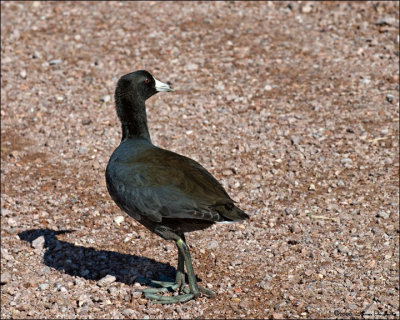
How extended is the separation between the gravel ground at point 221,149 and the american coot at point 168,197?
1.06ft

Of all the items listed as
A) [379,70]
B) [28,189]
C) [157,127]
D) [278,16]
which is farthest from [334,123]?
[28,189]

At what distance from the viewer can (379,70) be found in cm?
1056

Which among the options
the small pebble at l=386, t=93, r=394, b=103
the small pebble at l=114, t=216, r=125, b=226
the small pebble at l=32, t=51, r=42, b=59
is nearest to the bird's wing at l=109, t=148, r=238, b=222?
the small pebble at l=114, t=216, r=125, b=226

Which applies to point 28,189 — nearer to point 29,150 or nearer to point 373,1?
point 29,150

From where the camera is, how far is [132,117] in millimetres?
6973

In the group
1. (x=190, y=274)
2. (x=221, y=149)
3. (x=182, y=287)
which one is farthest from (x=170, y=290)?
(x=221, y=149)

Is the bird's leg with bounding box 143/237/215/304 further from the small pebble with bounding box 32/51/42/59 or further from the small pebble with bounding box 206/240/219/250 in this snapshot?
the small pebble with bounding box 32/51/42/59

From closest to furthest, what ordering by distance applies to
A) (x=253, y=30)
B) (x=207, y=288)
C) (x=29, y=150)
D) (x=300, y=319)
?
(x=300, y=319) < (x=207, y=288) < (x=29, y=150) < (x=253, y=30)

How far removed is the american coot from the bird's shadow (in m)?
0.33

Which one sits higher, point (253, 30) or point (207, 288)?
point (253, 30)

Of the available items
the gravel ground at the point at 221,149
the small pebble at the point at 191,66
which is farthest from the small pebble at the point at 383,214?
the small pebble at the point at 191,66

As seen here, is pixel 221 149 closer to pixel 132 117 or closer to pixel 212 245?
pixel 212 245

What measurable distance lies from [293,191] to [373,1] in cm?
505

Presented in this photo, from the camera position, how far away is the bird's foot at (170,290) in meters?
6.61
